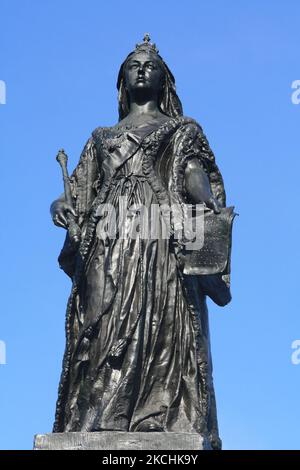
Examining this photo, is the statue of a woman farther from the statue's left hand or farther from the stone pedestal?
the stone pedestal

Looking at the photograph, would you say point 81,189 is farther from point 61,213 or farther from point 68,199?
point 61,213

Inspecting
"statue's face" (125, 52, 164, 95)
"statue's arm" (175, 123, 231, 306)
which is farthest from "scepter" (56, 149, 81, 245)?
"statue's arm" (175, 123, 231, 306)

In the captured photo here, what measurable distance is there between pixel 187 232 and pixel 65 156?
6.81 ft

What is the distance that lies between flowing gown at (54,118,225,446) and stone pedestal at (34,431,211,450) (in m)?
0.30

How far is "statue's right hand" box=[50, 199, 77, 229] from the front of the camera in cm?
1650

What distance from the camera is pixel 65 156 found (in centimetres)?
1695

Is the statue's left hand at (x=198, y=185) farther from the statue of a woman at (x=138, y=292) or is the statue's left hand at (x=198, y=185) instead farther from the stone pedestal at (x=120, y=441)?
the stone pedestal at (x=120, y=441)

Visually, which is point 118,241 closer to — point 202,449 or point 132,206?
point 132,206

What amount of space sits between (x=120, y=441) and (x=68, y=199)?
351 cm

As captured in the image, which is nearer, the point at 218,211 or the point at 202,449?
the point at 202,449

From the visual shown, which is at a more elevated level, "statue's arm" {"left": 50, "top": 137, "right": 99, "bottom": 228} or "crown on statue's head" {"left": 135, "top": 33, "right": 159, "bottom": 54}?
"crown on statue's head" {"left": 135, "top": 33, "right": 159, "bottom": 54}

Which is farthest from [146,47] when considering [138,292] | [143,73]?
[138,292]

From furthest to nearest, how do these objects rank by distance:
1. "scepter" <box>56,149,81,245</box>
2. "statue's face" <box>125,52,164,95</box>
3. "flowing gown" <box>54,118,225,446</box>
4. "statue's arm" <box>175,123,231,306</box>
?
"statue's face" <box>125,52,164,95</box> < "scepter" <box>56,149,81,245</box> < "statue's arm" <box>175,123,231,306</box> < "flowing gown" <box>54,118,225,446</box>
